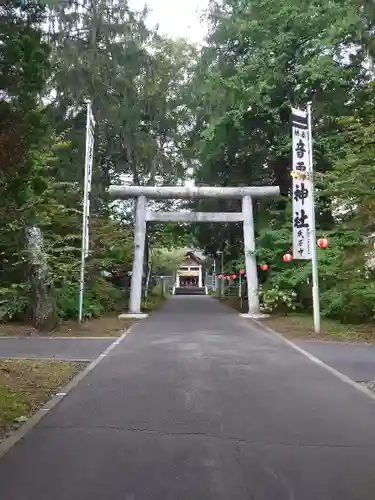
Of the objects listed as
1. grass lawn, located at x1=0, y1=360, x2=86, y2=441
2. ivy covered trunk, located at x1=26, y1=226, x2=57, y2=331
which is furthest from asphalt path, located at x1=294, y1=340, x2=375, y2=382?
ivy covered trunk, located at x1=26, y1=226, x2=57, y2=331

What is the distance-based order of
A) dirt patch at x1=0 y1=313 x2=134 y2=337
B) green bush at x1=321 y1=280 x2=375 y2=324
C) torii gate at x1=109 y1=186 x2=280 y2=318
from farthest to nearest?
torii gate at x1=109 y1=186 x2=280 y2=318
green bush at x1=321 y1=280 x2=375 y2=324
dirt patch at x1=0 y1=313 x2=134 y2=337

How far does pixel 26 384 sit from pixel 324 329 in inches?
420

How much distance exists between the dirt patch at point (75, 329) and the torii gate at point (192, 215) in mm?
4118

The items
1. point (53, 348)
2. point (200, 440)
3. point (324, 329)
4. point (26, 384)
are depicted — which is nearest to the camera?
point (200, 440)

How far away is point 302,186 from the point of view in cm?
1725

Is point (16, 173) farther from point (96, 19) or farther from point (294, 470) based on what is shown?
point (96, 19)

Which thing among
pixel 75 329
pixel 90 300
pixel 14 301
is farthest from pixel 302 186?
pixel 14 301

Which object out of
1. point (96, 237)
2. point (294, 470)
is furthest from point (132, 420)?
point (96, 237)

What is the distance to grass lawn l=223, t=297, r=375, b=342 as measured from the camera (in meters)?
15.1

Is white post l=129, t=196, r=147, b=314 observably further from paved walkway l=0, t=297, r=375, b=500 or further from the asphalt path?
paved walkway l=0, t=297, r=375, b=500

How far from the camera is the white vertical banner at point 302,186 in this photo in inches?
655

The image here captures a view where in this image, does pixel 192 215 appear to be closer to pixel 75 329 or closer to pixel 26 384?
pixel 75 329

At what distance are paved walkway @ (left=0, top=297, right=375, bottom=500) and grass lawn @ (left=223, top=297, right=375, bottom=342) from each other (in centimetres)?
569

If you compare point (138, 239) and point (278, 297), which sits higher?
point (138, 239)
